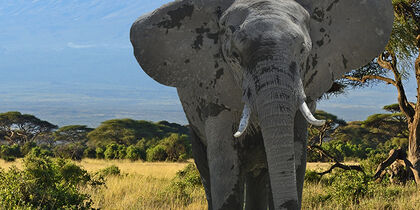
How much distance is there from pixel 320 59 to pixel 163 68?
125 centimetres

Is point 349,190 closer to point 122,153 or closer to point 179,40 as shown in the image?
point 179,40

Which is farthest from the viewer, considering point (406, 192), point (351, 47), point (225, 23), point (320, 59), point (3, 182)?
point (406, 192)

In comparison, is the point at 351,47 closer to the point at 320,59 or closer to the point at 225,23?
the point at 320,59

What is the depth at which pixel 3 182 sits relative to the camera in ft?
18.2

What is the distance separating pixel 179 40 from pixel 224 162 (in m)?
1.03

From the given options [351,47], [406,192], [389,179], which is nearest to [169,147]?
[389,179]

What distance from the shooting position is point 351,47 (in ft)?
14.3

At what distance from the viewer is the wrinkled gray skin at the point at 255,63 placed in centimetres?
327

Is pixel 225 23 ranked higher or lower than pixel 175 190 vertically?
higher

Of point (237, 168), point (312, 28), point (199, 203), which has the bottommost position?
point (199, 203)

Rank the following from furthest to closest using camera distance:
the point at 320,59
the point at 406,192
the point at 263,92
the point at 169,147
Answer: the point at 169,147
the point at 406,192
the point at 320,59
the point at 263,92

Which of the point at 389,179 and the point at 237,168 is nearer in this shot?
the point at 237,168

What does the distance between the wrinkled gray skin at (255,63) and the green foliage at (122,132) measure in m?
28.2

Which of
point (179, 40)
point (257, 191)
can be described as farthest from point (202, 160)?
point (179, 40)
